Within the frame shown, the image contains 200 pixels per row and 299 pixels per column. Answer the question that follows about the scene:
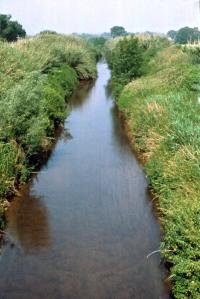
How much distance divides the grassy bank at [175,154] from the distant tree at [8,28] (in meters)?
30.0

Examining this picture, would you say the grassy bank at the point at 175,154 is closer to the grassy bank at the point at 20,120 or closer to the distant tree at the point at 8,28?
the grassy bank at the point at 20,120

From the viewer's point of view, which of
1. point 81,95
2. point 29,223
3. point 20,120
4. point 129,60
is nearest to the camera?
point 29,223

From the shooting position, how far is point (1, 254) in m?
10.7

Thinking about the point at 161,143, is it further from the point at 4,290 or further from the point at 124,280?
the point at 4,290

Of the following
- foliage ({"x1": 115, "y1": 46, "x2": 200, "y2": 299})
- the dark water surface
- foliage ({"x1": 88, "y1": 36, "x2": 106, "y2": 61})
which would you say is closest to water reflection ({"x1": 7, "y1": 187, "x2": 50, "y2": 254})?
the dark water surface

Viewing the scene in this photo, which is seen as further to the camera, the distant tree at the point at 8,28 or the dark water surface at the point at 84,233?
the distant tree at the point at 8,28

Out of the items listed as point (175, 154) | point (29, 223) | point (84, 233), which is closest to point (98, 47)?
point (175, 154)

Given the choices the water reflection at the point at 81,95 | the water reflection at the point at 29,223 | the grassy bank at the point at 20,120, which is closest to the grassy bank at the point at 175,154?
the water reflection at the point at 29,223

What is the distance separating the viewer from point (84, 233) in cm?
1170

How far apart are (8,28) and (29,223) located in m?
43.6

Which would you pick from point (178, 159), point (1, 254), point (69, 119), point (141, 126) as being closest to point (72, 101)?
point (69, 119)

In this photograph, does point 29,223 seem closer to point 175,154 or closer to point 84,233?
point 84,233

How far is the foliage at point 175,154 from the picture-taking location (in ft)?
28.7

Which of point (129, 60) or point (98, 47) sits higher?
point (129, 60)
